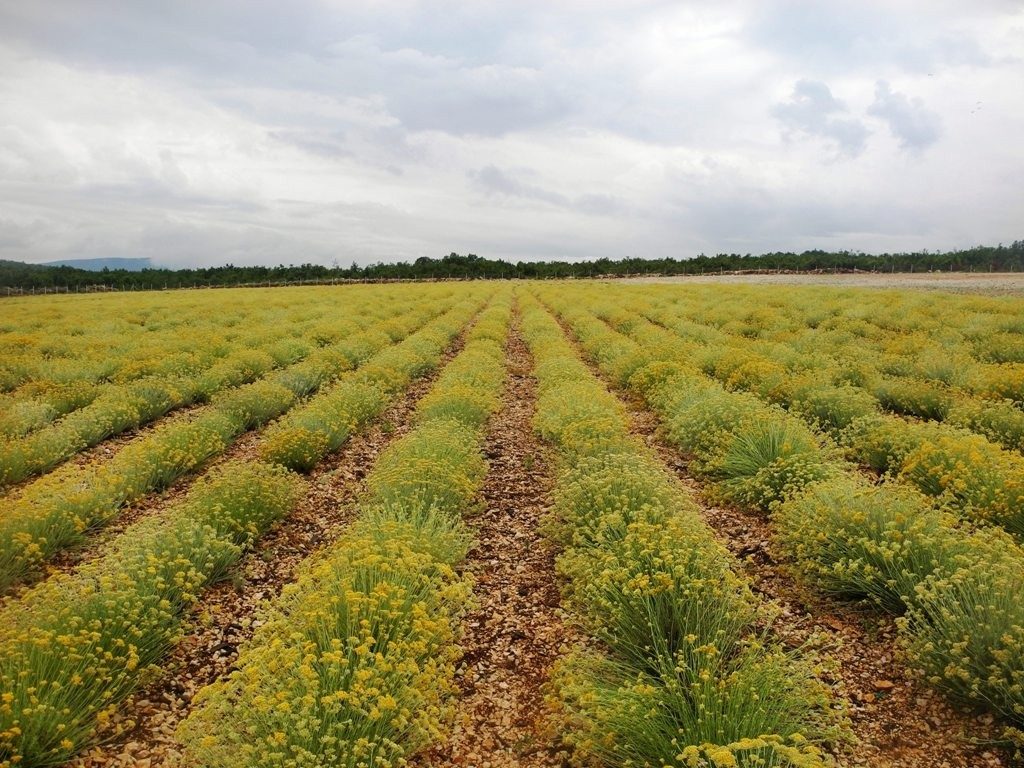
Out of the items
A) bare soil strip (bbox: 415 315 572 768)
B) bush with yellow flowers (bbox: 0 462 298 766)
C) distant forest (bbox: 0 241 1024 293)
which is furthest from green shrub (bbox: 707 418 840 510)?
distant forest (bbox: 0 241 1024 293)

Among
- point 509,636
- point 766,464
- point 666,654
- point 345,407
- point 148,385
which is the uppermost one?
point 148,385

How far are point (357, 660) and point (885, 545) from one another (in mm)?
4288

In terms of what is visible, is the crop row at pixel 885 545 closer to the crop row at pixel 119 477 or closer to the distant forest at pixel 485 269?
the crop row at pixel 119 477

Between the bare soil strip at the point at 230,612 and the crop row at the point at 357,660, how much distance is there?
10.8 inches

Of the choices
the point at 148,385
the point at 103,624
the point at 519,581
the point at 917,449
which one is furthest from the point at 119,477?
the point at 917,449

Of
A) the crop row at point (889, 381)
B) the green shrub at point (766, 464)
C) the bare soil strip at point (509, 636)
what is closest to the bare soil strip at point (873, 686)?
the green shrub at point (766, 464)

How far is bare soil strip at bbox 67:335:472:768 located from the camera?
4156mm

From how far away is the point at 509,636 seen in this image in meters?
5.40

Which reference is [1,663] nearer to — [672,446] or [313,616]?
[313,616]

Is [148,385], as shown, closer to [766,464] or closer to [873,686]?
[766,464]

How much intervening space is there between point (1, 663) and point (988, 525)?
8143 mm

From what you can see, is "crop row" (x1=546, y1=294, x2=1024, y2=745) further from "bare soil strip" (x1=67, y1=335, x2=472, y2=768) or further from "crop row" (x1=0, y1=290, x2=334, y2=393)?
"crop row" (x1=0, y1=290, x2=334, y2=393)

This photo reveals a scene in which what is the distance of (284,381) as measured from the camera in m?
13.3

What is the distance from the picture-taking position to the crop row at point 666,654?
139 inches
